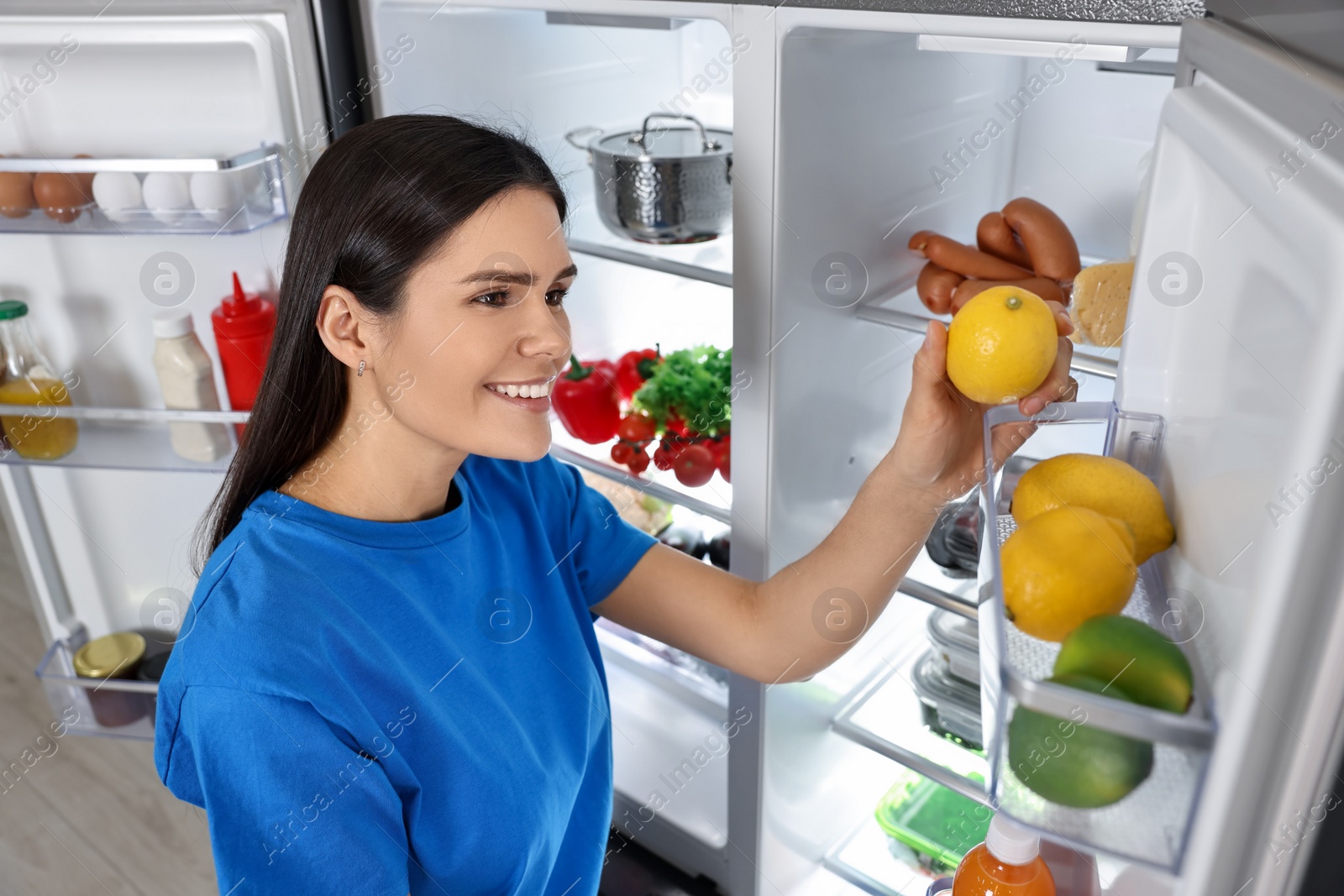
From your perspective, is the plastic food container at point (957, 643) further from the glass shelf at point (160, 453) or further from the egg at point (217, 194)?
the egg at point (217, 194)

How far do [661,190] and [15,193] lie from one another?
90 cm

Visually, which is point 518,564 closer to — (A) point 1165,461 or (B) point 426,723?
(B) point 426,723

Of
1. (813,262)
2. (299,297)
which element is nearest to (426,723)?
(299,297)

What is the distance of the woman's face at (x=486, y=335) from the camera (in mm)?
894

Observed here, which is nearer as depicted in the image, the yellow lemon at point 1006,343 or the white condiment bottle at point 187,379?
the yellow lemon at point 1006,343

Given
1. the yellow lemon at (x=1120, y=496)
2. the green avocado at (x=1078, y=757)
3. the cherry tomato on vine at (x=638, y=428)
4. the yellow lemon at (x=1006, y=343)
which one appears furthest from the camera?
the cherry tomato on vine at (x=638, y=428)

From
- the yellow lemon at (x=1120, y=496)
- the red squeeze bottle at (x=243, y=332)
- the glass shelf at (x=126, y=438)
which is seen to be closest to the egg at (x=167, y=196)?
the red squeeze bottle at (x=243, y=332)

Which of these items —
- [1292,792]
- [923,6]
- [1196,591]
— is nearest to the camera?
[1292,792]

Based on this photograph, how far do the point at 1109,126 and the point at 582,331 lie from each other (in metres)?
0.87

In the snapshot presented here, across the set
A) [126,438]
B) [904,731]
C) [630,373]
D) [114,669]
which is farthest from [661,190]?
[114,669]

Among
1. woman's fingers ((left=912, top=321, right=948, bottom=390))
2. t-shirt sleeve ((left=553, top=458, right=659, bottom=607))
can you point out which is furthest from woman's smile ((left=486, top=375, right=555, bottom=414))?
woman's fingers ((left=912, top=321, right=948, bottom=390))

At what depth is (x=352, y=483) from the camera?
0.99m

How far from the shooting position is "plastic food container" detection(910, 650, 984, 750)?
1.30 metres

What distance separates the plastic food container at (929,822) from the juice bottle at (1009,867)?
Answer: 0.71m
